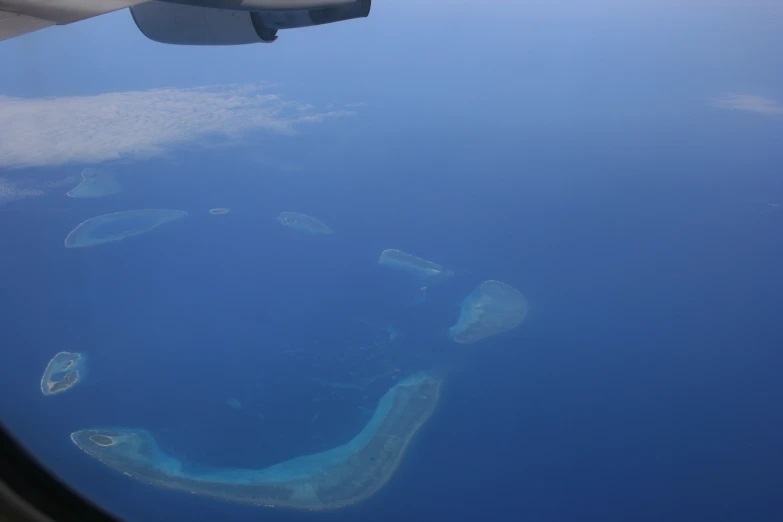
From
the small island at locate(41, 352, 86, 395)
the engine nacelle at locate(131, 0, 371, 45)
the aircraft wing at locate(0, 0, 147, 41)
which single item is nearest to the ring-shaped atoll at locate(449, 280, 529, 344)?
the small island at locate(41, 352, 86, 395)

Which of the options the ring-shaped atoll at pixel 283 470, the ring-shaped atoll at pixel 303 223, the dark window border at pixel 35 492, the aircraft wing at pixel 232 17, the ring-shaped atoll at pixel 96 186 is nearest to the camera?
the dark window border at pixel 35 492

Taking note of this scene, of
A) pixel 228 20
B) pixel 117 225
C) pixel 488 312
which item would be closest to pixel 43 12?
pixel 228 20

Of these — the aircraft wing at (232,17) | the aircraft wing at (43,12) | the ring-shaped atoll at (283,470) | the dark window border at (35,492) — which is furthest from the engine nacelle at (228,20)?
the ring-shaped atoll at (283,470)

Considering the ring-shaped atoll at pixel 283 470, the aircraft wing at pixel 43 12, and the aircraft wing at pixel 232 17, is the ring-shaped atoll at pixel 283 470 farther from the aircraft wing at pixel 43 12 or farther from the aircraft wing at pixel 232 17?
the aircraft wing at pixel 43 12

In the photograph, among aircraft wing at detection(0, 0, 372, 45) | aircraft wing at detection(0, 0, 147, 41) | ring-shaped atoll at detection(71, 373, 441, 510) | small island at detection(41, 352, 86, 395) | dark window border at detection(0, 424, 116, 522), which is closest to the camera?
dark window border at detection(0, 424, 116, 522)

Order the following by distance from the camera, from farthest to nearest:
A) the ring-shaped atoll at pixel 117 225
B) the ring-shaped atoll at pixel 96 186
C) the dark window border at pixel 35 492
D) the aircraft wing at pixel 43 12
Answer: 1. the ring-shaped atoll at pixel 96 186
2. the ring-shaped atoll at pixel 117 225
3. the aircraft wing at pixel 43 12
4. the dark window border at pixel 35 492

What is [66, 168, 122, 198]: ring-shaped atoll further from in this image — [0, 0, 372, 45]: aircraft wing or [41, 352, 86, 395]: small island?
[0, 0, 372, 45]: aircraft wing
